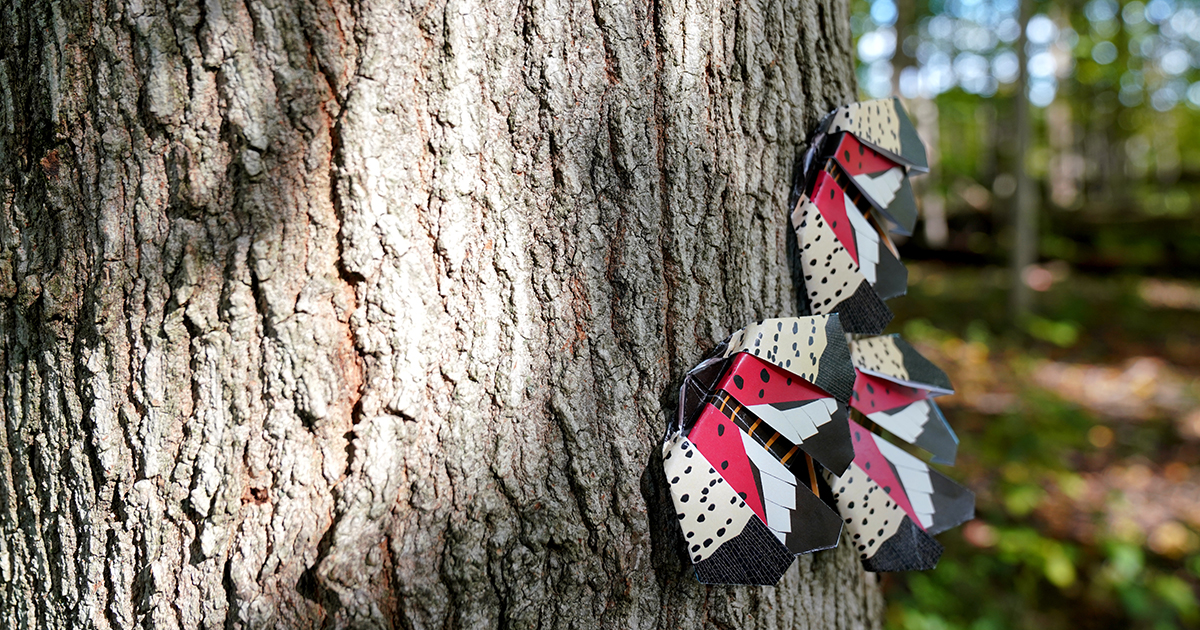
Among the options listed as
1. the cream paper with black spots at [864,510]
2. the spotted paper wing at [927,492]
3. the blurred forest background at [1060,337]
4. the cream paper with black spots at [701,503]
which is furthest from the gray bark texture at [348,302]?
the blurred forest background at [1060,337]

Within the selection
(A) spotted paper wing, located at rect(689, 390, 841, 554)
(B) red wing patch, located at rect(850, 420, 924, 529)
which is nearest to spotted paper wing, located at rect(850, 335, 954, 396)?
(B) red wing patch, located at rect(850, 420, 924, 529)

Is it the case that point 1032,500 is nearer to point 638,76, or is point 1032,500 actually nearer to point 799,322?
point 799,322

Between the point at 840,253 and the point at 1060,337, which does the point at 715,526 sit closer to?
the point at 840,253

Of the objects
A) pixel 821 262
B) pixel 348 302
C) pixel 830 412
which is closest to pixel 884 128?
pixel 821 262

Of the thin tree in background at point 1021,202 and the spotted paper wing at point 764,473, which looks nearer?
the spotted paper wing at point 764,473

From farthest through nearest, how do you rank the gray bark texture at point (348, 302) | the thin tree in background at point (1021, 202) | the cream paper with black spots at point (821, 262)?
1. the thin tree in background at point (1021, 202)
2. the cream paper with black spots at point (821, 262)
3. the gray bark texture at point (348, 302)

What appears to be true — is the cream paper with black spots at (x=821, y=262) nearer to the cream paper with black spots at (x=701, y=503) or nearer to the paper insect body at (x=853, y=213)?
the paper insect body at (x=853, y=213)

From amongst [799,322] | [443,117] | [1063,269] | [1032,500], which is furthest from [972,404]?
[1063,269]
